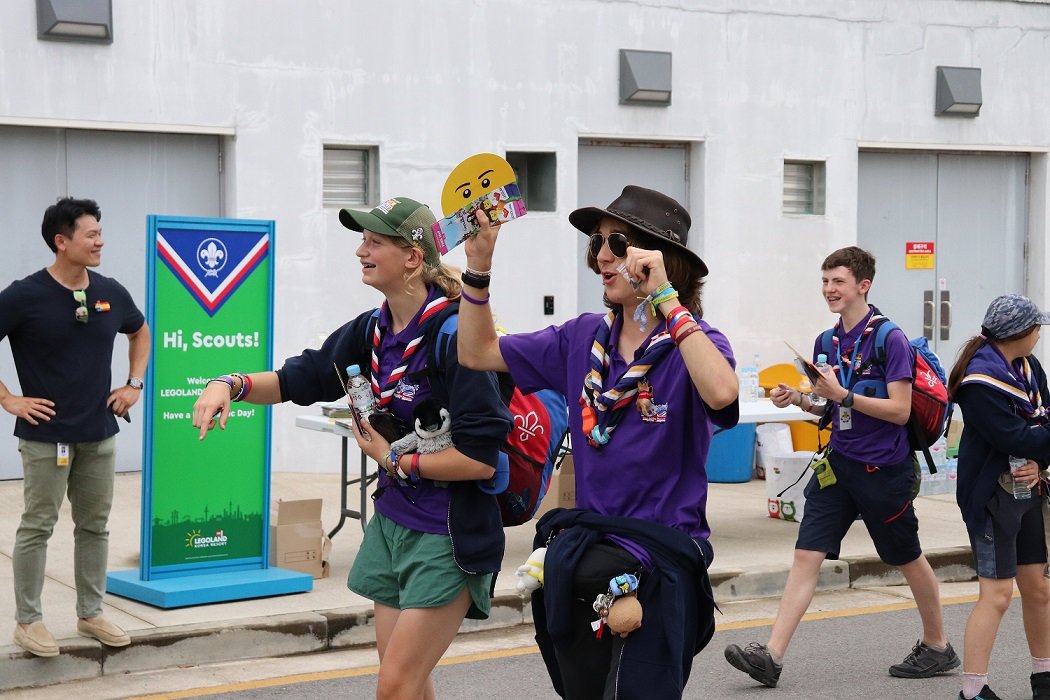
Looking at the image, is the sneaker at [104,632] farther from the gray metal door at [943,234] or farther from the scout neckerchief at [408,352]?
the gray metal door at [943,234]

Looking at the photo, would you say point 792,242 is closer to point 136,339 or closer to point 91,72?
point 91,72

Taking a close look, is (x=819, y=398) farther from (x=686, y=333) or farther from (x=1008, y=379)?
(x=686, y=333)

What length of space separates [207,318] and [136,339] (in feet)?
1.96

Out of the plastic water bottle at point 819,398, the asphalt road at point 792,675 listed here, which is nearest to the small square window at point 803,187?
the asphalt road at point 792,675

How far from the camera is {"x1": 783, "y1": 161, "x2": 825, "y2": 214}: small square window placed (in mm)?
14672

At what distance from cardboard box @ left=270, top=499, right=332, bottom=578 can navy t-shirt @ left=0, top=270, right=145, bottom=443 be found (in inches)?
66.7

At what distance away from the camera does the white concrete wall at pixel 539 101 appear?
38.6ft

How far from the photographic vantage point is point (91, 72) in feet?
37.4

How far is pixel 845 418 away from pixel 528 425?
2.74 m

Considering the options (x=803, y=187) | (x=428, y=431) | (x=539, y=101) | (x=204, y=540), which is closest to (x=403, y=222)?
(x=428, y=431)

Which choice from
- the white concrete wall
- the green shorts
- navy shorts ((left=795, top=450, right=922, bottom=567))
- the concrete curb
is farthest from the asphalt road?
the white concrete wall

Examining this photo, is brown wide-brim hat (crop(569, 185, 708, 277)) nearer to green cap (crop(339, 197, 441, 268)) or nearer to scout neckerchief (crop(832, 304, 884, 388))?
green cap (crop(339, 197, 441, 268))

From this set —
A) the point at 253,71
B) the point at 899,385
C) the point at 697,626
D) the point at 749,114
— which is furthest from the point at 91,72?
the point at 697,626

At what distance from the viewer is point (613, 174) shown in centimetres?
1378
